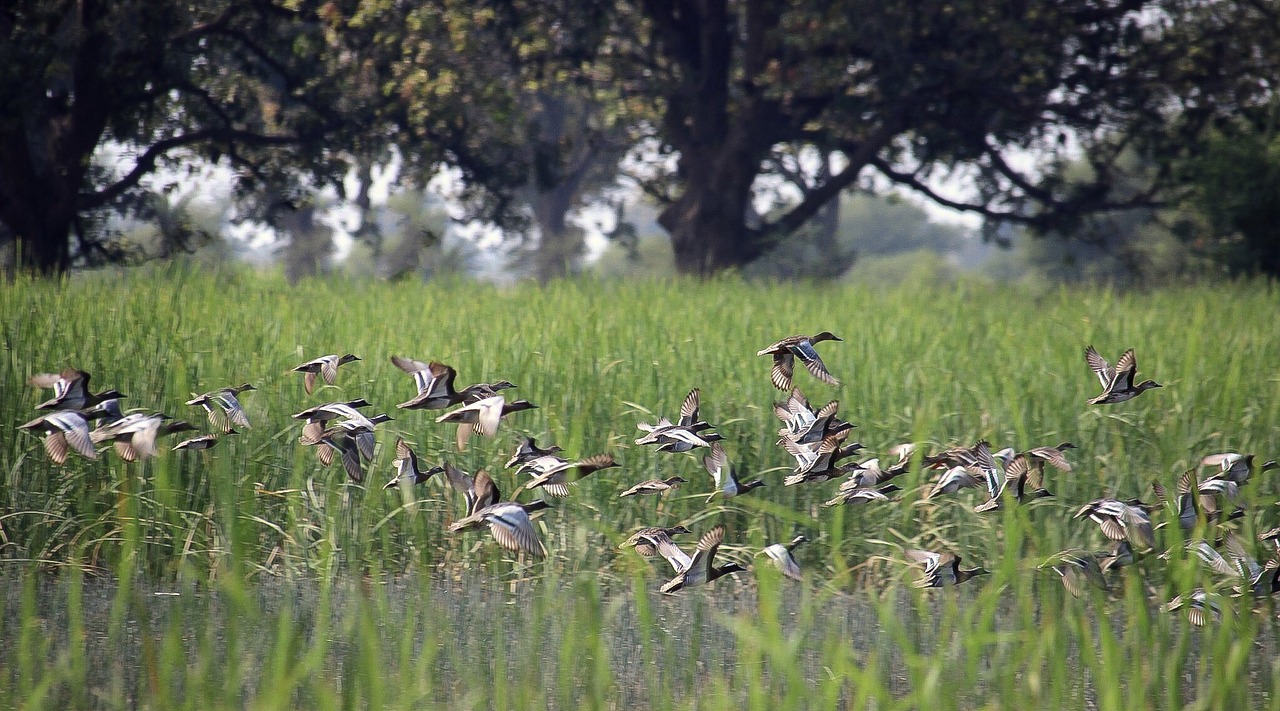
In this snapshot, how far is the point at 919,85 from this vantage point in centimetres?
1288

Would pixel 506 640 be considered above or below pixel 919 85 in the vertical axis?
below

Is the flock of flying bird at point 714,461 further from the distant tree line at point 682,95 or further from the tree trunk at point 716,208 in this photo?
Answer: the tree trunk at point 716,208

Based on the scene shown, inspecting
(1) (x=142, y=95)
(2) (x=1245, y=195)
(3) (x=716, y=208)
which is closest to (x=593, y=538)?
(1) (x=142, y=95)

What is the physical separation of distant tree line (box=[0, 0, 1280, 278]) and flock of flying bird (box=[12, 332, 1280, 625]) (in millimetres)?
8953

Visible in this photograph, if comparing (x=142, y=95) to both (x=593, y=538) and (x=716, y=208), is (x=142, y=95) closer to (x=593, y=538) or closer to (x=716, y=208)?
(x=716, y=208)

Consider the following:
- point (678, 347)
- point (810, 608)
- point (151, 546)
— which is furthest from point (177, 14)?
point (810, 608)

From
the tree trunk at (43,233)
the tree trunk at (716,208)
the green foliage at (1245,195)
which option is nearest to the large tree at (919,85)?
the tree trunk at (716,208)

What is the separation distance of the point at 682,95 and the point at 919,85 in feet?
10.1

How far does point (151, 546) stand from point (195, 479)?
1.29 ft

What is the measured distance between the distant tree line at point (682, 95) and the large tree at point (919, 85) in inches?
1.5

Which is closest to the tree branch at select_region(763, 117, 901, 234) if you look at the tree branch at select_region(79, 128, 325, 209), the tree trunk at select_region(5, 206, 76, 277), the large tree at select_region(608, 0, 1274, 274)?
Answer: the large tree at select_region(608, 0, 1274, 274)

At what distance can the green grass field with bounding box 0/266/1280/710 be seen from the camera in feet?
7.48

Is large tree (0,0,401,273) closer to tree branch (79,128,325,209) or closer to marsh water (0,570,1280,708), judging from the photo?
tree branch (79,128,325,209)

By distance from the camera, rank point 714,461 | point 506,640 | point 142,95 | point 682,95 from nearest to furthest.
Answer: point 506,640 < point 714,461 < point 142,95 < point 682,95
